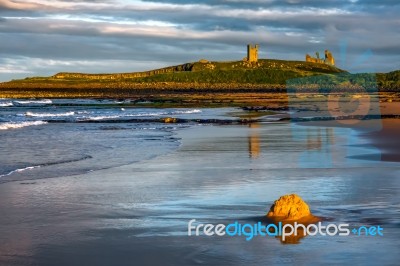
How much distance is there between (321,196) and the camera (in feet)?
37.9

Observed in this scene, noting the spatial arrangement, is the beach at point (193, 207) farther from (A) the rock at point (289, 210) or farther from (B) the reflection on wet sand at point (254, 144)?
(A) the rock at point (289, 210)

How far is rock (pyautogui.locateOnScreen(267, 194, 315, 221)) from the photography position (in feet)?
31.1

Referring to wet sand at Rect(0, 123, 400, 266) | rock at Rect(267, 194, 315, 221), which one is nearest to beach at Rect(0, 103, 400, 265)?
wet sand at Rect(0, 123, 400, 266)

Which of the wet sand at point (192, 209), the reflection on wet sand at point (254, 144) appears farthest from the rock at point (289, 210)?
the reflection on wet sand at point (254, 144)

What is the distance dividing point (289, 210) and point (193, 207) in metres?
1.71

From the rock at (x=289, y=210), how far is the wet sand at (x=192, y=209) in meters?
0.29

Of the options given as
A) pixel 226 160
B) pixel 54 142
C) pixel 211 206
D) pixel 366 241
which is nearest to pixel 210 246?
pixel 366 241

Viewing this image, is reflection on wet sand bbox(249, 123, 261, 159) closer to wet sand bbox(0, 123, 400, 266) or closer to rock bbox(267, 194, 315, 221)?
wet sand bbox(0, 123, 400, 266)

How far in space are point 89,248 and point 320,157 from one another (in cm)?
1070

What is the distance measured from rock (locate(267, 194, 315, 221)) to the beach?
29 cm

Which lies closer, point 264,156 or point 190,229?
point 190,229

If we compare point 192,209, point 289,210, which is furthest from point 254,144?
point 289,210

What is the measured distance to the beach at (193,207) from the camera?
782 cm

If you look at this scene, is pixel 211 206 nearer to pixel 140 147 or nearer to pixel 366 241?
pixel 366 241
